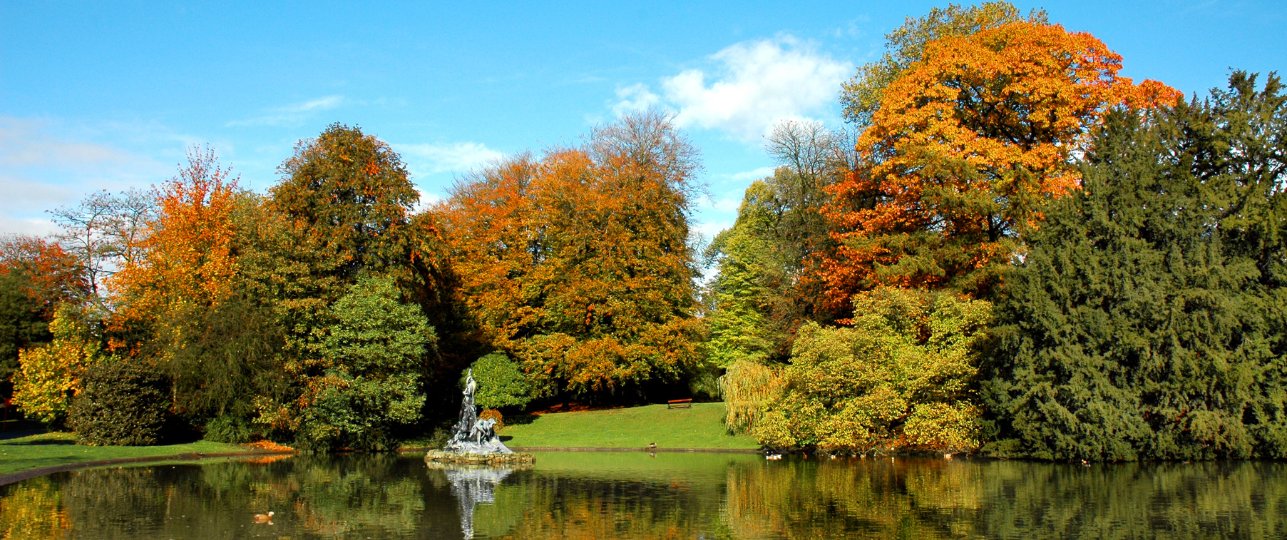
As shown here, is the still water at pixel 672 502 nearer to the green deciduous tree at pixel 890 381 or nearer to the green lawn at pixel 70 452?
the green deciduous tree at pixel 890 381

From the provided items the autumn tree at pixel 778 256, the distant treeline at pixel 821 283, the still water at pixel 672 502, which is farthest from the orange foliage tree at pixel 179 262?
the autumn tree at pixel 778 256

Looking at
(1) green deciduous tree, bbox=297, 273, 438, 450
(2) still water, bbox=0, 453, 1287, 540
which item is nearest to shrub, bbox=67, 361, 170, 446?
(1) green deciduous tree, bbox=297, 273, 438, 450

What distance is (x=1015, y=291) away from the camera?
23.7m

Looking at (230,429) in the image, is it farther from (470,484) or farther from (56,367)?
(470,484)

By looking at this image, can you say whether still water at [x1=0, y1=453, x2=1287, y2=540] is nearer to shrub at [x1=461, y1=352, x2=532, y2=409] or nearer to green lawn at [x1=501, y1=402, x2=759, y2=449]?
green lawn at [x1=501, y1=402, x2=759, y2=449]

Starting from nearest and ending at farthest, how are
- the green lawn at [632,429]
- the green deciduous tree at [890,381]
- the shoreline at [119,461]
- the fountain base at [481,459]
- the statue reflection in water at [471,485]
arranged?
the statue reflection in water at [471,485] → the shoreline at [119,461] → the green deciduous tree at [890,381] → the fountain base at [481,459] → the green lawn at [632,429]

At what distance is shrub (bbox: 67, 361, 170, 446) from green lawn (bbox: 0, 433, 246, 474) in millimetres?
1019

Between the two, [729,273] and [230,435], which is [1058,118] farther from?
[230,435]

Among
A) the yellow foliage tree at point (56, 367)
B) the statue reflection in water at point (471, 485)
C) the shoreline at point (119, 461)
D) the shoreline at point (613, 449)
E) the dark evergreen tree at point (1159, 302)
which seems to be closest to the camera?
the statue reflection in water at point (471, 485)

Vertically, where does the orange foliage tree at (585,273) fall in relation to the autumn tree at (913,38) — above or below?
below

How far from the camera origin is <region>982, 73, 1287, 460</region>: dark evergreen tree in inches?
858

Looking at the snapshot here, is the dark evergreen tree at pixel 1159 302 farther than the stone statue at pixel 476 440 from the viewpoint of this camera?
No

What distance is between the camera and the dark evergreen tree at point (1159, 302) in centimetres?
2178

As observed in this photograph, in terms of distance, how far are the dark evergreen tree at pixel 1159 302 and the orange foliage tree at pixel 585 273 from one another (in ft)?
57.6
